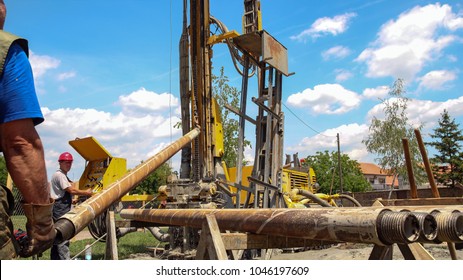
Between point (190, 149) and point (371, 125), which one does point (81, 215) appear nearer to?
point (190, 149)

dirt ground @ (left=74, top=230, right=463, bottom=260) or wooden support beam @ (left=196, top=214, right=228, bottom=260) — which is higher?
wooden support beam @ (left=196, top=214, right=228, bottom=260)

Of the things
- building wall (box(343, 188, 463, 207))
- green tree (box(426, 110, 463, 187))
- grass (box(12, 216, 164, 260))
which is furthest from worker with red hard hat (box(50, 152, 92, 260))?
green tree (box(426, 110, 463, 187))

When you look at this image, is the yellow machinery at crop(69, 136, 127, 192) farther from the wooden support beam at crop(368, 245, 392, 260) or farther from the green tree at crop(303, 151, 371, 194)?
the green tree at crop(303, 151, 371, 194)

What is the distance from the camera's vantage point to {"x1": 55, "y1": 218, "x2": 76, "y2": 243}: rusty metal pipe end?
8.36 feet

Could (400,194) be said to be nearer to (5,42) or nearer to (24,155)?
(24,155)

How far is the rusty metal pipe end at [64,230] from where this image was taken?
2547 millimetres

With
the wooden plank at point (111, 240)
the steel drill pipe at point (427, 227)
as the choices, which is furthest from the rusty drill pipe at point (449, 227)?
the wooden plank at point (111, 240)

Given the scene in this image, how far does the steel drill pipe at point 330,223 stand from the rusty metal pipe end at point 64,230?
1.10 metres

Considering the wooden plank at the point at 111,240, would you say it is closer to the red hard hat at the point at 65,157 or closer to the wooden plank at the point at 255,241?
the red hard hat at the point at 65,157

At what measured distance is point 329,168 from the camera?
60250mm

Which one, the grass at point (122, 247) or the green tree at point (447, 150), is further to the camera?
the green tree at point (447, 150)

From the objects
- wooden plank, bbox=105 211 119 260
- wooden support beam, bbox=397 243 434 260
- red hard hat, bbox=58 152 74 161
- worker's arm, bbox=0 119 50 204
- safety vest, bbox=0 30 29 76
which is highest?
safety vest, bbox=0 30 29 76

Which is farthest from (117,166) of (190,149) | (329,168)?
(329,168)
